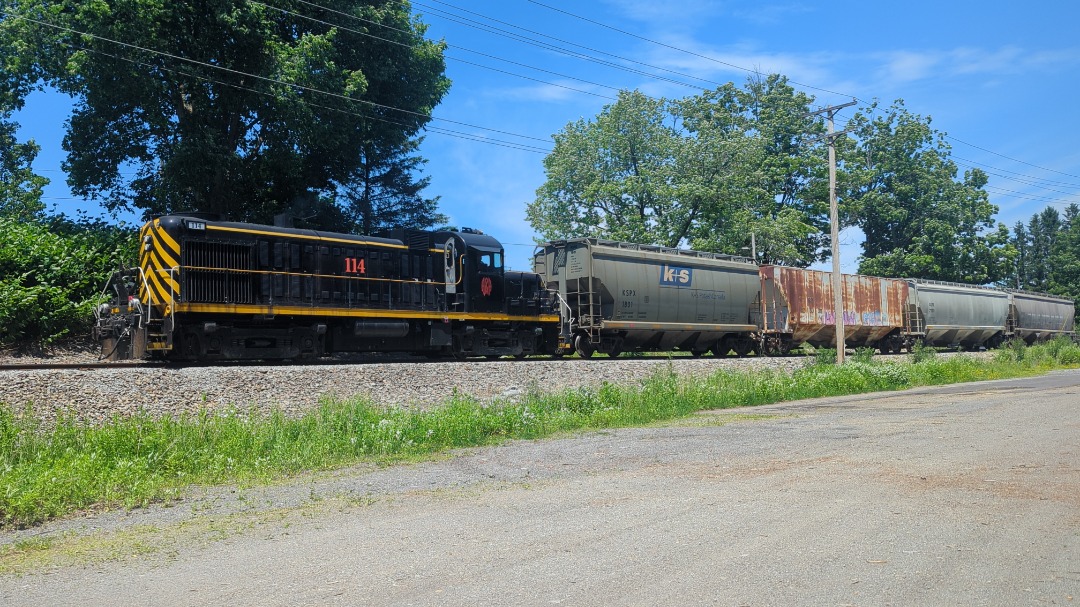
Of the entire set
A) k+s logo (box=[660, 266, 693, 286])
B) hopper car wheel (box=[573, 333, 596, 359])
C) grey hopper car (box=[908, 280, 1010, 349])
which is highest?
k+s logo (box=[660, 266, 693, 286])

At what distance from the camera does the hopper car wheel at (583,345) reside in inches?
935

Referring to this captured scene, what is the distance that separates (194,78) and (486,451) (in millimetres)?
18486

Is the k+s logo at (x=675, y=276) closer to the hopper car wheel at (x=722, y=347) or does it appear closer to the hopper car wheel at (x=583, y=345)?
the hopper car wheel at (x=583, y=345)

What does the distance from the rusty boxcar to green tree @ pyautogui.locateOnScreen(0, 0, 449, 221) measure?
15928mm

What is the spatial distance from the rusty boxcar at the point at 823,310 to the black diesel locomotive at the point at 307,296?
1168 centimetres

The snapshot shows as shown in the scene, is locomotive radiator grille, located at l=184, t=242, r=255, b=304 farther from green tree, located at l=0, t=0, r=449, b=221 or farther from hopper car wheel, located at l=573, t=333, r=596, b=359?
hopper car wheel, located at l=573, t=333, r=596, b=359

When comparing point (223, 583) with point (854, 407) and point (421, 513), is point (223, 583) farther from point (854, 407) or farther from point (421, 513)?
point (854, 407)

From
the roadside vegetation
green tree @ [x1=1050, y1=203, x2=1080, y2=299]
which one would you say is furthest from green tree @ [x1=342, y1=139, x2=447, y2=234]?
green tree @ [x1=1050, y1=203, x2=1080, y2=299]

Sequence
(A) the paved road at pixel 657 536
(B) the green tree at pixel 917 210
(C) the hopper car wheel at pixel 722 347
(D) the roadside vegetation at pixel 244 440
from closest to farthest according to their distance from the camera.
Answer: (A) the paved road at pixel 657 536 < (D) the roadside vegetation at pixel 244 440 < (C) the hopper car wheel at pixel 722 347 < (B) the green tree at pixel 917 210

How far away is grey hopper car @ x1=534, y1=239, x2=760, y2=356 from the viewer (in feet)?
Answer: 76.5

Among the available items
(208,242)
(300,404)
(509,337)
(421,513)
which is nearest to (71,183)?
(208,242)

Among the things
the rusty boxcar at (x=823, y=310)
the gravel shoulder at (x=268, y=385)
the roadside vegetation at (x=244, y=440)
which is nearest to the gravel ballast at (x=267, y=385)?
the gravel shoulder at (x=268, y=385)

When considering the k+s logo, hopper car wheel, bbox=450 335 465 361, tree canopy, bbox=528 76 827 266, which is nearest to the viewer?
hopper car wheel, bbox=450 335 465 361

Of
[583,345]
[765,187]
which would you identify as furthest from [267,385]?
[765,187]
